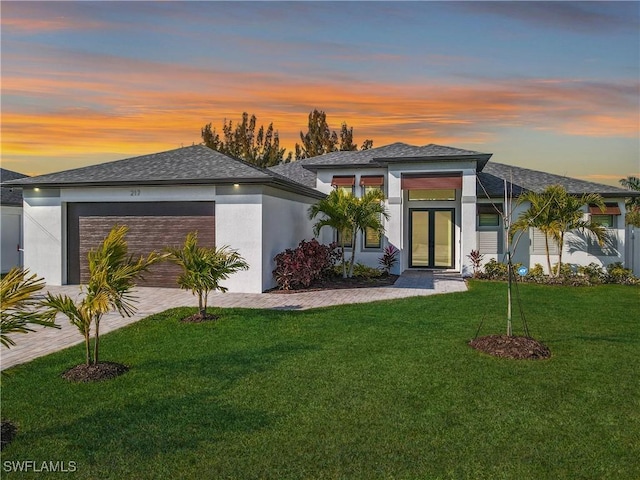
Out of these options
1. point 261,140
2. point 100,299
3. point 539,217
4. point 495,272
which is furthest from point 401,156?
point 261,140

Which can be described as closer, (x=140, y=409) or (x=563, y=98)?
(x=140, y=409)

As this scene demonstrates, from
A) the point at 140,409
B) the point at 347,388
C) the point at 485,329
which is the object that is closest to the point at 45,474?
the point at 140,409

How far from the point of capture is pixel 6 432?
14.4 feet

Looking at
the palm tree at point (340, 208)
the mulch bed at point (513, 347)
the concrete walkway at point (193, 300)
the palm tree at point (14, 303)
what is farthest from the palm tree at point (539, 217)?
the palm tree at point (14, 303)

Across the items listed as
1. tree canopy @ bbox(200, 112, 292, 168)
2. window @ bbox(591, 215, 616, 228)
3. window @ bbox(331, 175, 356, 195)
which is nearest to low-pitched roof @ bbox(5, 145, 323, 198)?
window @ bbox(331, 175, 356, 195)

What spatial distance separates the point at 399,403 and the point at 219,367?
2.67 m

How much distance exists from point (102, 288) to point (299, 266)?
26.4 feet

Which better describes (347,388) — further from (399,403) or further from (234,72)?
(234,72)

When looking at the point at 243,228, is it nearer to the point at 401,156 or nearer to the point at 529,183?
the point at 401,156

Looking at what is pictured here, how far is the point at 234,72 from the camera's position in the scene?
49.2 feet

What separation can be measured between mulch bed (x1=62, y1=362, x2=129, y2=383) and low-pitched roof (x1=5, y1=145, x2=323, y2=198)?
7477 mm

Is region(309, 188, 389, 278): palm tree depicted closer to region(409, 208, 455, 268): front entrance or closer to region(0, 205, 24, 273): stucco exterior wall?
region(409, 208, 455, 268): front entrance

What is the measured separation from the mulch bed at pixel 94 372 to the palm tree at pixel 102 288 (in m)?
0.11

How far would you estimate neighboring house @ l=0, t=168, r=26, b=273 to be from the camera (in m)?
18.6
